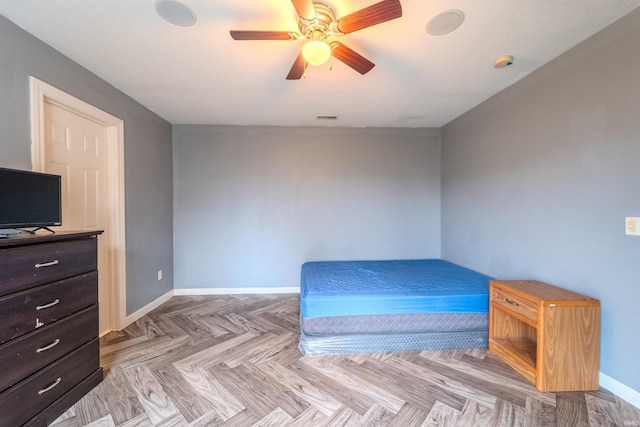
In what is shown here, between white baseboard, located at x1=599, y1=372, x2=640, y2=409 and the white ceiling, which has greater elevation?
the white ceiling

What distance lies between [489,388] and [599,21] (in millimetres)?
2560

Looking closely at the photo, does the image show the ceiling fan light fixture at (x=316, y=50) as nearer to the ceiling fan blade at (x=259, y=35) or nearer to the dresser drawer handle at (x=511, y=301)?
the ceiling fan blade at (x=259, y=35)

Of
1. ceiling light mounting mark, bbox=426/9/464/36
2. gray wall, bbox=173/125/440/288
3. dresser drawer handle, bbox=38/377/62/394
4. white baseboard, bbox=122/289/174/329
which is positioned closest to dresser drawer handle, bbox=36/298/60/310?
dresser drawer handle, bbox=38/377/62/394

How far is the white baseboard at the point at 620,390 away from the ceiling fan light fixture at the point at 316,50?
2.82 m

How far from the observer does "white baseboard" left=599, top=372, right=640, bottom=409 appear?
161 centimetres

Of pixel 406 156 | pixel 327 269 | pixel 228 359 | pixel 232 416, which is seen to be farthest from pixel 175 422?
pixel 406 156

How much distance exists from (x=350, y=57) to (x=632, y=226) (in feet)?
6.86

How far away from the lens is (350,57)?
178cm

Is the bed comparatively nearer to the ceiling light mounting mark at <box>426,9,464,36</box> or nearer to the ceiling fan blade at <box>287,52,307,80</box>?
the ceiling fan blade at <box>287,52,307,80</box>

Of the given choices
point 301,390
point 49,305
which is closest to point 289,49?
point 49,305

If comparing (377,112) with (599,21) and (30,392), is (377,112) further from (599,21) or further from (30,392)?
(30,392)

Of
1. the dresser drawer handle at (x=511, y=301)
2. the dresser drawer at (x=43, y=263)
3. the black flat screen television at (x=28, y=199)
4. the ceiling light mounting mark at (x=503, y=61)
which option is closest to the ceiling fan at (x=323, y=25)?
the ceiling light mounting mark at (x=503, y=61)

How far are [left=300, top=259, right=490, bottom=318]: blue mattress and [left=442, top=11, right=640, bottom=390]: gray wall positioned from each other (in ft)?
1.71

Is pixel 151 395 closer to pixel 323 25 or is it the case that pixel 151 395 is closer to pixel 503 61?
pixel 323 25
